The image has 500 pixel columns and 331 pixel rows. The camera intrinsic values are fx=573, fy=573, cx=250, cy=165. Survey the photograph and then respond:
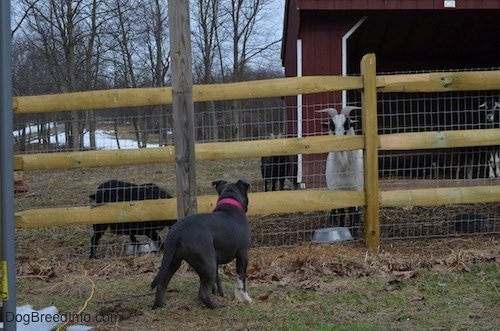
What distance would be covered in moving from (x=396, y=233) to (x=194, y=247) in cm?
382

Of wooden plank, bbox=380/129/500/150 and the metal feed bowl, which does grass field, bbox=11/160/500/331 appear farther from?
wooden plank, bbox=380/129/500/150

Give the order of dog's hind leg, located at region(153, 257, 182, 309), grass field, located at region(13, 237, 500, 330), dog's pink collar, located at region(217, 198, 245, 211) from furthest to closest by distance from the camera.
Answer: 1. dog's pink collar, located at region(217, 198, 245, 211)
2. dog's hind leg, located at region(153, 257, 182, 309)
3. grass field, located at region(13, 237, 500, 330)

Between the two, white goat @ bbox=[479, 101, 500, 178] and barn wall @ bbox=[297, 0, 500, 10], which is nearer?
barn wall @ bbox=[297, 0, 500, 10]

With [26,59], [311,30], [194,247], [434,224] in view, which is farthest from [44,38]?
[194,247]

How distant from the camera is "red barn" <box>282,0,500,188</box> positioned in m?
10.8

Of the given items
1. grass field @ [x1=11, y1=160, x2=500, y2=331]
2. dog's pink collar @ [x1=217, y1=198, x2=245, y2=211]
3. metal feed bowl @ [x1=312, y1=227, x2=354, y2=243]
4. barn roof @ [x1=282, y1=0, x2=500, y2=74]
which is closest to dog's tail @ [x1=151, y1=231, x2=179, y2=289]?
grass field @ [x1=11, y1=160, x2=500, y2=331]

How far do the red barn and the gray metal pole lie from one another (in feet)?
17.2

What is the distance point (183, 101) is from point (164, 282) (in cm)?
→ 179

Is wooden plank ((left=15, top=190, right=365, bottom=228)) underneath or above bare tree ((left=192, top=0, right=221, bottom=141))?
underneath

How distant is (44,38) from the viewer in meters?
28.1

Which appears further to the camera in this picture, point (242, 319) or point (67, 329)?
point (242, 319)

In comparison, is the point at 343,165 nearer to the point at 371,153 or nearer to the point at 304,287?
the point at 371,153

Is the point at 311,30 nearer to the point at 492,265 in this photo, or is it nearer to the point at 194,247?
the point at 492,265

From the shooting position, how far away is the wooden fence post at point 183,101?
16.9ft
